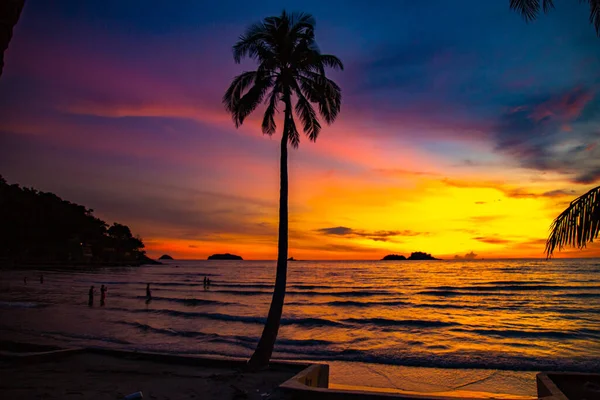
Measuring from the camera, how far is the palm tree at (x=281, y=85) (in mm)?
11773

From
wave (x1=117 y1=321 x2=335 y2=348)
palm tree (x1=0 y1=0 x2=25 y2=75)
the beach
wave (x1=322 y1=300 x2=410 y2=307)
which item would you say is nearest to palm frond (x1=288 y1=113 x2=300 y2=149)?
the beach

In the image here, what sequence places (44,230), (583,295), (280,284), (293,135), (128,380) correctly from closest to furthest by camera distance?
(128,380)
(280,284)
(293,135)
(583,295)
(44,230)

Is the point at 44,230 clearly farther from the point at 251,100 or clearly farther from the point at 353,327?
the point at 251,100

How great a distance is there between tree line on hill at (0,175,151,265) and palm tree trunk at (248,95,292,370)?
374ft

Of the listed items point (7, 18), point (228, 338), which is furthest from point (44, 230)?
point (7, 18)

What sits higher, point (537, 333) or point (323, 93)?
point (323, 93)

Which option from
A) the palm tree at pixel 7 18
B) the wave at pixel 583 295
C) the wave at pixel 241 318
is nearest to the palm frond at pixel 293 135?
the palm tree at pixel 7 18

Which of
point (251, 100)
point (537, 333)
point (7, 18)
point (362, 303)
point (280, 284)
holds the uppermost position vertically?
point (251, 100)

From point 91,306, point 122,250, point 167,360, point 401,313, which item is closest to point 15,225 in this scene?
point 122,250

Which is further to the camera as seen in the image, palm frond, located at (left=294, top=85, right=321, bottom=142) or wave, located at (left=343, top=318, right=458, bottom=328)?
wave, located at (left=343, top=318, right=458, bottom=328)

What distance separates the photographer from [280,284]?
12.0 metres

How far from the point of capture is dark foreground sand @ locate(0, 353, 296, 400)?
9.30 metres

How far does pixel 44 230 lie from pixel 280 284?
132 meters

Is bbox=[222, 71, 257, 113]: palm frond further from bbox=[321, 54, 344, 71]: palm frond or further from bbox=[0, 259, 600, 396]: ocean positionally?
bbox=[0, 259, 600, 396]: ocean
